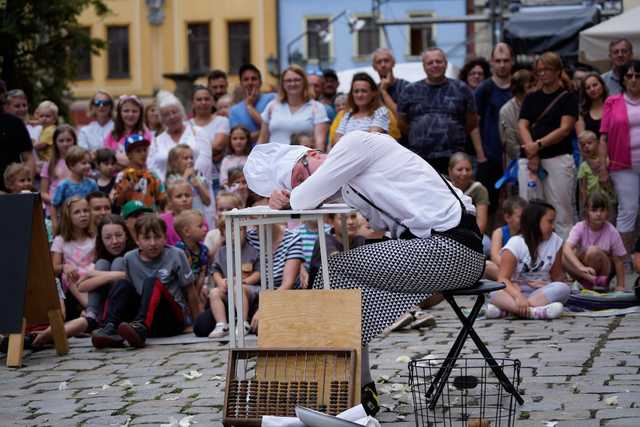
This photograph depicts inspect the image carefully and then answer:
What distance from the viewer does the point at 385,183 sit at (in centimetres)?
621

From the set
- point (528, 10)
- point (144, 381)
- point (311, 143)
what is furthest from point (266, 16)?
point (144, 381)

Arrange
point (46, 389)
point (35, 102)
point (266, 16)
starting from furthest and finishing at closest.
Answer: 1. point (266, 16)
2. point (35, 102)
3. point (46, 389)

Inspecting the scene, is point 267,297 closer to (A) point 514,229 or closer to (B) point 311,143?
(A) point 514,229

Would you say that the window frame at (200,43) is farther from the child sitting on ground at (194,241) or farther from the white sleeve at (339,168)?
the white sleeve at (339,168)

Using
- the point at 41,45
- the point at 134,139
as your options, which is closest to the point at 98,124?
the point at 134,139

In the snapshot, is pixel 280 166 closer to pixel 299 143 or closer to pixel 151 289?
pixel 151 289

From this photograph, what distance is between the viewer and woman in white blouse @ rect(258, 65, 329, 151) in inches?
477

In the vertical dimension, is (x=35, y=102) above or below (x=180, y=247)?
above

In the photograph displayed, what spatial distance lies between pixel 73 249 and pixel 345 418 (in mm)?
5677

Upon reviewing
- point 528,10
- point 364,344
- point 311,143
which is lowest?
point 364,344

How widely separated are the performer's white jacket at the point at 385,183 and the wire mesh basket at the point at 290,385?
776mm

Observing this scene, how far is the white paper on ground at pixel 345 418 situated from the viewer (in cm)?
548

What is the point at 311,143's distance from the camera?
1170 centimetres

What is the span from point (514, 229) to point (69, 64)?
597 inches
